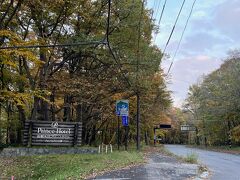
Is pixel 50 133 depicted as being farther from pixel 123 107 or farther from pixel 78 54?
pixel 78 54

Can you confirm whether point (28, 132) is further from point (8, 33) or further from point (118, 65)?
point (118, 65)

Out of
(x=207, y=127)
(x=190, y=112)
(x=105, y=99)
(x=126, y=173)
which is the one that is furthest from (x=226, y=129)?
(x=126, y=173)

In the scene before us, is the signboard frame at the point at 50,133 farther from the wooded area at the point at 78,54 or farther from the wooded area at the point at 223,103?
the wooded area at the point at 223,103

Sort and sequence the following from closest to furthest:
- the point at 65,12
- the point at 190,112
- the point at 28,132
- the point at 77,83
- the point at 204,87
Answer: the point at 28,132 < the point at 65,12 < the point at 77,83 < the point at 204,87 < the point at 190,112

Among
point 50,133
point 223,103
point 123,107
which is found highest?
point 223,103

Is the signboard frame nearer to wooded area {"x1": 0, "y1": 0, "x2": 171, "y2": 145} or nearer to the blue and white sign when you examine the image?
wooded area {"x1": 0, "y1": 0, "x2": 171, "y2": 145}

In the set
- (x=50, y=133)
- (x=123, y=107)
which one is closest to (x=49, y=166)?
(x=50, y=133)

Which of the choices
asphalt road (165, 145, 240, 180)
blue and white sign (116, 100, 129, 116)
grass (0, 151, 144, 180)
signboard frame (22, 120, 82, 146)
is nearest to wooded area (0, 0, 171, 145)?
signboard frame (22, 120, 82, 146)

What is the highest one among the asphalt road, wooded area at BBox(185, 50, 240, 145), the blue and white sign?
wooded area at BBox(185, 50, 240, 145)

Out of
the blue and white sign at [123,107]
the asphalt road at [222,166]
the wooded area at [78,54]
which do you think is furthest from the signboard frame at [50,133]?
the asphalt road at [222,166]

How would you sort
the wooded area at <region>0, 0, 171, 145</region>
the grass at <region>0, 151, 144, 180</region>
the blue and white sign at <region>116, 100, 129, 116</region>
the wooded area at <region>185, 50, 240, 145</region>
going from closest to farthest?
the grass at <region>0, 151, 144, 180</region> < the blue and white sign at <region>116, 100, 129, 116</region> < the wooded area at <region>0, 0, 171, 145</region> < the wooded area at <region>185, 50, 240, 145</region>

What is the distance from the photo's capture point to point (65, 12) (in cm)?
2045

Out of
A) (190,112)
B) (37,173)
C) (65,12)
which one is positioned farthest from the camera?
(190,112)

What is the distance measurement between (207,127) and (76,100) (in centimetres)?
3825
